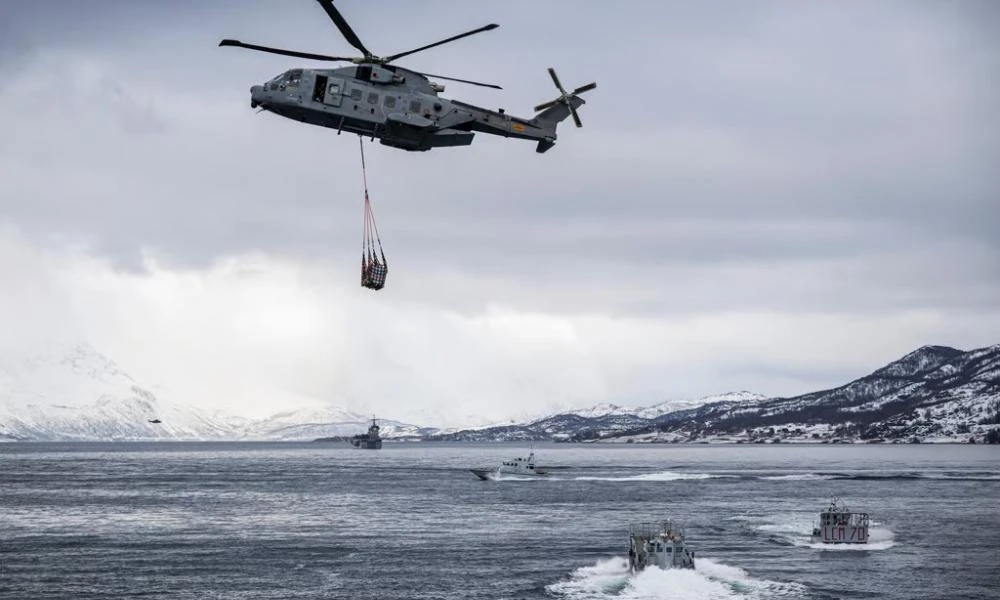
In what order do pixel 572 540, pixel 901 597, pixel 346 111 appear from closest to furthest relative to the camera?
pixel 346 111 → pixel 901 597 → pixel 572 540

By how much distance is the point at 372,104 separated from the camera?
209ft

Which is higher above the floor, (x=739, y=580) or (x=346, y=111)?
(x=346, y=111)

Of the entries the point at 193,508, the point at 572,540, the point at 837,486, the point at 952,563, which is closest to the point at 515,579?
the point at 572,540

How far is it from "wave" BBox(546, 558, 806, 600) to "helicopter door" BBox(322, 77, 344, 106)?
3771 centimetres

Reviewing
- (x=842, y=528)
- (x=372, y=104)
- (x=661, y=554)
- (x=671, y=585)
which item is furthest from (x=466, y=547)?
(x=372, y=104)

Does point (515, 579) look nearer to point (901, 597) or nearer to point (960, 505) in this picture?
point (901, 597)

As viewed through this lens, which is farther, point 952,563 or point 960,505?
point 960,505

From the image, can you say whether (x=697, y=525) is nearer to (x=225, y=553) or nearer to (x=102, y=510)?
(x=225, y=553)

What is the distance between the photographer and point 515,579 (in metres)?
87.6

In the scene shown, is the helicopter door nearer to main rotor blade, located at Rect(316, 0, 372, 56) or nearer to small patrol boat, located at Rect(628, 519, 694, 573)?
main rotor blade, located at Rect(316, 0, 372, 56)

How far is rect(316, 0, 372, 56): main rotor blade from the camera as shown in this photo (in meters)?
56.1

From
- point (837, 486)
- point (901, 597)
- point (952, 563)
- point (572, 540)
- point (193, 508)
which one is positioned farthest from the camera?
point (837, 486)

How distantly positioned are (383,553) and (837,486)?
118 metres

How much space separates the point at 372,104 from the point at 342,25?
5515 millimetres
